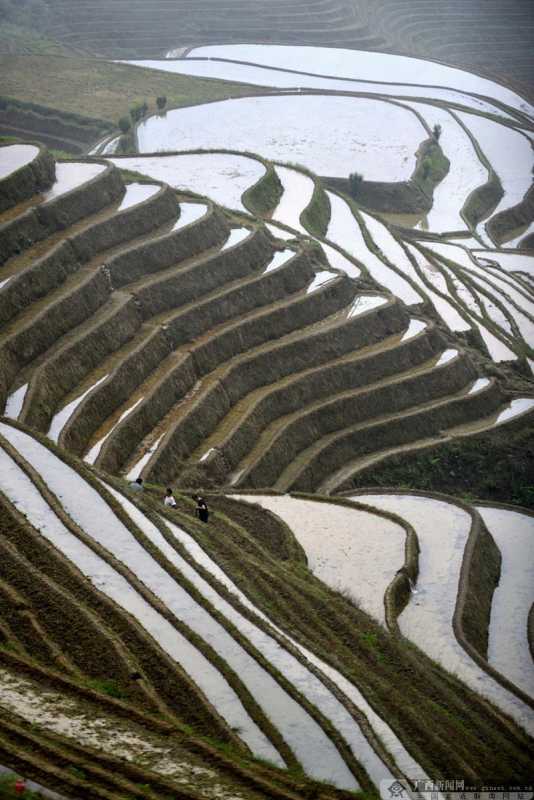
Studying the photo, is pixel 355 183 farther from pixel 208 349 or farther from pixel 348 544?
pixel 348 544

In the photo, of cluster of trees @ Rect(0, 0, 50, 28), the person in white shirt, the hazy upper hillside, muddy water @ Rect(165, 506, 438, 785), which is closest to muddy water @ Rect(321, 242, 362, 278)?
the person in white shirt

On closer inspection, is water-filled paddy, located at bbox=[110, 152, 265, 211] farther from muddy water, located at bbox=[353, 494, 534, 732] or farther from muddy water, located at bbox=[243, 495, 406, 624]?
muddy water, located at bbox=[243, 495, 406, 624]

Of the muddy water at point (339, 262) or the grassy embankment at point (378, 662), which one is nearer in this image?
the grassy embankment at point (378, 662)

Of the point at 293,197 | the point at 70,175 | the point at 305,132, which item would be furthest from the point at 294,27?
the point at 70,175

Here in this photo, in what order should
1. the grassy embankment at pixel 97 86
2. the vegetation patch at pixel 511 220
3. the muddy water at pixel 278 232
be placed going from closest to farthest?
the muddy water at pixel 278 232 < the vegetation patch at pixel 511 220 < the grassy embankment at pixel 97 86

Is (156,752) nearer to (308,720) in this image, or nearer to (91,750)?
(91,750)

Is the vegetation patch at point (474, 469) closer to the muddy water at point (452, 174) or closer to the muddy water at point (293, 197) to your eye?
the muddy water at point (293, 197)

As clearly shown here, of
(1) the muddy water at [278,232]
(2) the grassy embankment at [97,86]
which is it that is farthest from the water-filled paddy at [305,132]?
(1) the muddy water at [278,232]
